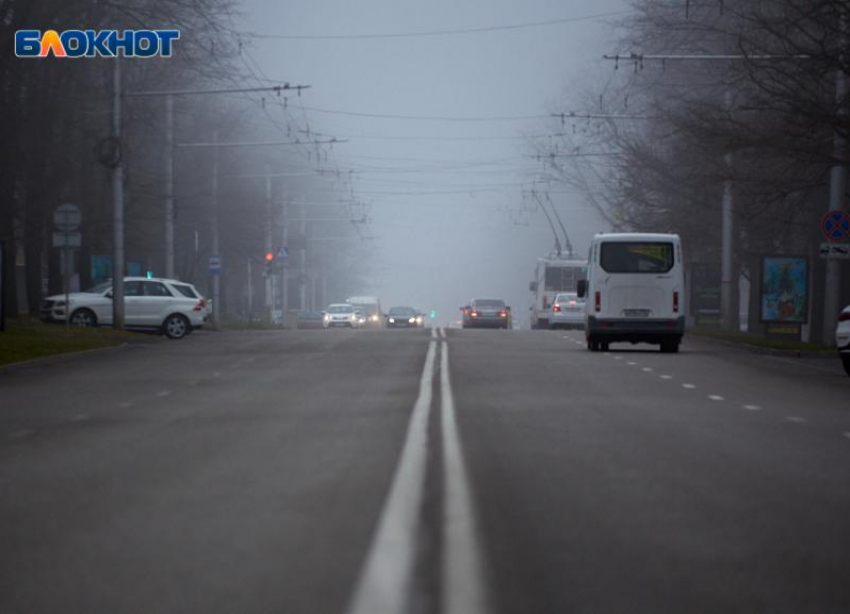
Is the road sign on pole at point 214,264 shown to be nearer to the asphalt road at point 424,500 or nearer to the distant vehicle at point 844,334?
the distant vehicle at point 844,334

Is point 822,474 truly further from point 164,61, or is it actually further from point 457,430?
point 164,61

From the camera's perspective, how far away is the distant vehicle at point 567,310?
185ft

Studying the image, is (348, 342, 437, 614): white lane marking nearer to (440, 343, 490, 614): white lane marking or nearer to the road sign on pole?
(440, 343, 490, 614): white lane marking

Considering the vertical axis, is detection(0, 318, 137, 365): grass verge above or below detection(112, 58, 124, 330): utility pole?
below

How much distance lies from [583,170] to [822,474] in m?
68.1

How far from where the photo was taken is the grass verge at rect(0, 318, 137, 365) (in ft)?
92.6

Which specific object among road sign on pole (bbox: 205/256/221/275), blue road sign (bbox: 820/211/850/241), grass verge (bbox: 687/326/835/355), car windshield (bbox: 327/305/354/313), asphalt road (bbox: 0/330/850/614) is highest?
blue road sign (bbox: 820/211/850/241)

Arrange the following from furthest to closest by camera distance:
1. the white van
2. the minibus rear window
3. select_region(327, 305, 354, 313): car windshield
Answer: select_region(327, 305, 354, 313): car windshield < the minibus rear window < the white van

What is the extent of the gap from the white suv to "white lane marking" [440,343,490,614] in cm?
3012

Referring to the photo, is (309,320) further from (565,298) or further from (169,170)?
(169,170)

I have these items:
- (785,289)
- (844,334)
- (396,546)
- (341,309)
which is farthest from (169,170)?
(396,546)

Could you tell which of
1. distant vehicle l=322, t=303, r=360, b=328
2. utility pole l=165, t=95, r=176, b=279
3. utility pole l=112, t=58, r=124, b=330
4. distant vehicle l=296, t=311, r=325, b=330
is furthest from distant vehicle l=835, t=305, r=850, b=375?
distant vehicle l=296, t=311, r=325, b=330

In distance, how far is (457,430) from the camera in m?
13.8

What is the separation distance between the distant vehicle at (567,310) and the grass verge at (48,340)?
20974 millimetres
